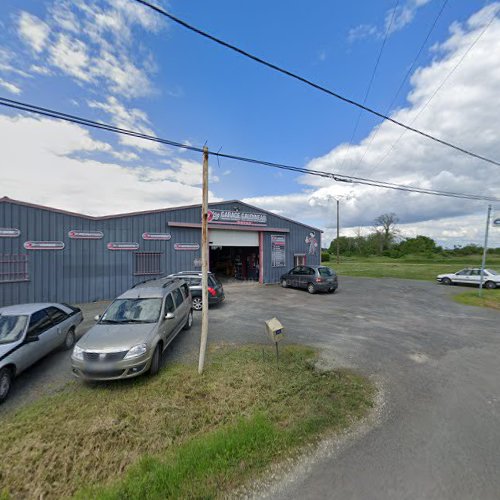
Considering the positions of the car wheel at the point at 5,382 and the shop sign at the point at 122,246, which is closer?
the car wheel at the point at 5,382

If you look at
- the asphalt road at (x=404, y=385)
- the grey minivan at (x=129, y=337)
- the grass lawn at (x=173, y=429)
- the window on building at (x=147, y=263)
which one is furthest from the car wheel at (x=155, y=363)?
the window on building at (x=147, y=263)

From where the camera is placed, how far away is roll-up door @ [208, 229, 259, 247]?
16906 millimetres

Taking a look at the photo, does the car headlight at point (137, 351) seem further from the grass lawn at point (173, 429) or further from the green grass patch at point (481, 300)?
the green grass patch at point (481, 300)

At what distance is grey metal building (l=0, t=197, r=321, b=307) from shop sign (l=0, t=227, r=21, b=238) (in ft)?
0.10

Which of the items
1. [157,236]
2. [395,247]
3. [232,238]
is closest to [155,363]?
[157,236]

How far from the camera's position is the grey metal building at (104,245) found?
36.6ft

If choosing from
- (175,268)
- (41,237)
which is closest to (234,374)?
(175,268)

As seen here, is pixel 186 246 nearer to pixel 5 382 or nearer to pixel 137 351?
pixel 137 351

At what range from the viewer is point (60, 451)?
10.2 ft

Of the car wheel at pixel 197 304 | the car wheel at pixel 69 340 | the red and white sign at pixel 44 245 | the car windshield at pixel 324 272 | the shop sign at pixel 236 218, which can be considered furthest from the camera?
the shop sign at pixel 236 218

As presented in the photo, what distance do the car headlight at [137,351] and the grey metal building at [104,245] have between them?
32.9 feet

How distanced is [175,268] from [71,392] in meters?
10.7

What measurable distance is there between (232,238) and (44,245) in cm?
1024

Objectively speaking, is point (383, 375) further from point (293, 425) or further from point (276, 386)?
point (293, 425)
